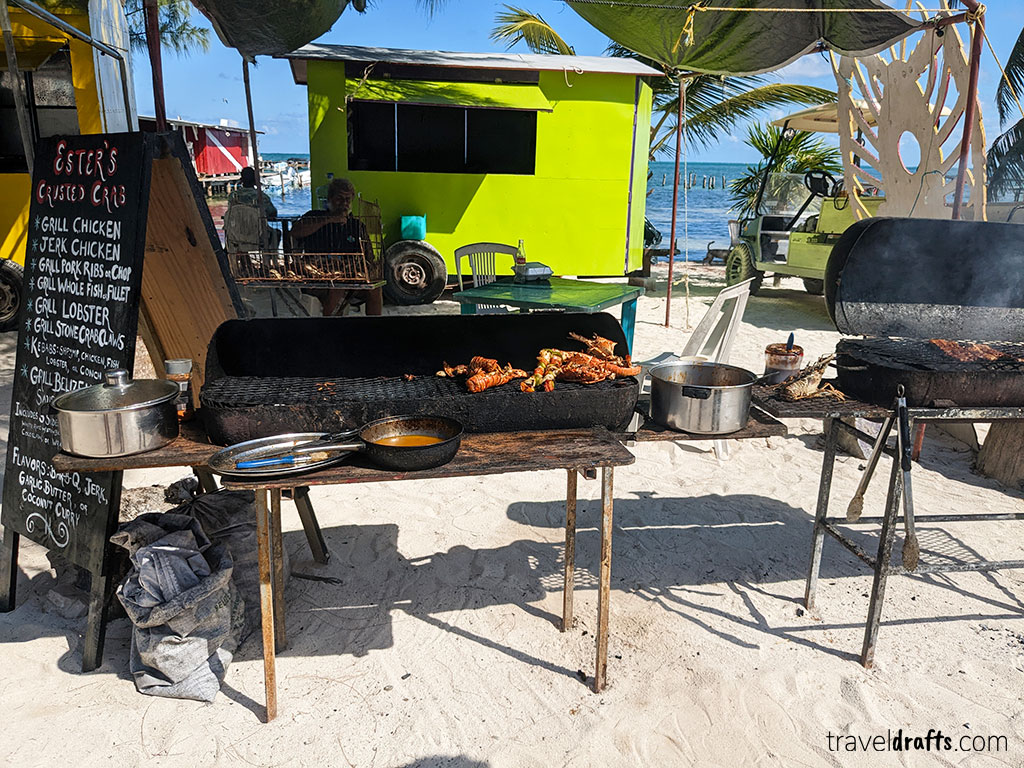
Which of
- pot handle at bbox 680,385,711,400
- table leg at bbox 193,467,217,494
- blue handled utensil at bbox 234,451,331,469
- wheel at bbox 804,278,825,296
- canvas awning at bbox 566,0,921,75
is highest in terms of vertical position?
canvas awning at bbox 566,0,921,75

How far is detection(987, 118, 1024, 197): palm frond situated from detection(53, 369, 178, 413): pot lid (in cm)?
2222

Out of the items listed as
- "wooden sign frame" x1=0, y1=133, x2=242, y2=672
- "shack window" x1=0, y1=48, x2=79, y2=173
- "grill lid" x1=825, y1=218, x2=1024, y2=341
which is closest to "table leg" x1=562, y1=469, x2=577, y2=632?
"grill lid" x1=825, y1=218, x2=1024, y2=341

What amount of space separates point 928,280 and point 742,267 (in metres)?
9.60

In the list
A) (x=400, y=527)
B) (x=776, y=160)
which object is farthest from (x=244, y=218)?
(x=776, y=160)

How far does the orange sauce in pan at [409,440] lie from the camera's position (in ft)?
8.55

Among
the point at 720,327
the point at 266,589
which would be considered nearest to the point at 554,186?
the point at 720,327

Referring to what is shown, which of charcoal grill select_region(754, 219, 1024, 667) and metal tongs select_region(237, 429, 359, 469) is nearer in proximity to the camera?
metal tongs select_region(237, 429, 359, 469)

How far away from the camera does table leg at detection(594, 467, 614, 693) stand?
109 inches

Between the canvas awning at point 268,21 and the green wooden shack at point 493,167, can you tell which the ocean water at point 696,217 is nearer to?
the green wooden shack at point 493,167

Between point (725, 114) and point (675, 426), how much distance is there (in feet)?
49.9

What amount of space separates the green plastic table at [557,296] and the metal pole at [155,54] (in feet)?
10.2

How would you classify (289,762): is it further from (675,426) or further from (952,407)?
(952,407)

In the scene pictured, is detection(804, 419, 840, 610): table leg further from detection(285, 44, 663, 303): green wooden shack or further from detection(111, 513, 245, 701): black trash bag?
detection(285, 44, 663, 303): green wooden shack

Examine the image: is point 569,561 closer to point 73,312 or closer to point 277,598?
point 277,598
